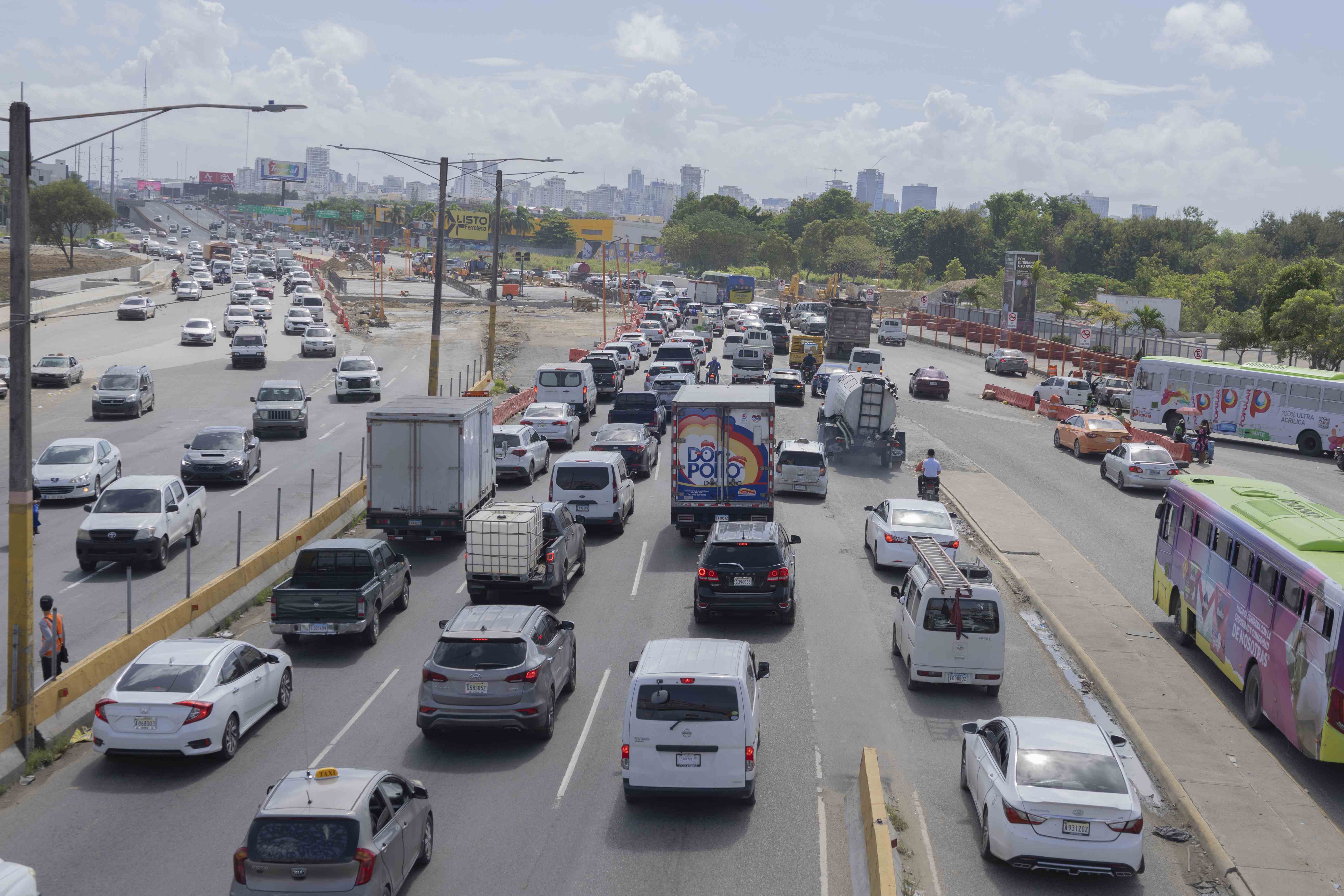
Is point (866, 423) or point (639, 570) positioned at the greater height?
point (866, 423)

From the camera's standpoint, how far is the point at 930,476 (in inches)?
1240

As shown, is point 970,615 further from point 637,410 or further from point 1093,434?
point 1093,434

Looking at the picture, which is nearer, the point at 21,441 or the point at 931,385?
the point at 21,441

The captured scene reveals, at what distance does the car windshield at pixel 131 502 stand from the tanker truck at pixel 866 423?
841 inches

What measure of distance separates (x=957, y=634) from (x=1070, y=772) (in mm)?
5391

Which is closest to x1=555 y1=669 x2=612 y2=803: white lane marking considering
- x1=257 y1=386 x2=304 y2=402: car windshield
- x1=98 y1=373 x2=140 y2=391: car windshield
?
x1=257 y1=386 x2=304 y2=402: car windshield

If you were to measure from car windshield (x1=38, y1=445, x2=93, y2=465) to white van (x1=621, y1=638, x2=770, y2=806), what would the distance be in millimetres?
23053

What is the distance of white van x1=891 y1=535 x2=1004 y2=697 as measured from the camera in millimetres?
17531

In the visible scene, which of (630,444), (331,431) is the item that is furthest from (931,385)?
(331,431)

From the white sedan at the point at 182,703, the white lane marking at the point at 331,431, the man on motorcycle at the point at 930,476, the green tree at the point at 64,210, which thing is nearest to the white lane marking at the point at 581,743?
the white sedan at the point at 182,703

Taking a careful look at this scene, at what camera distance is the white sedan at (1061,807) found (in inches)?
464

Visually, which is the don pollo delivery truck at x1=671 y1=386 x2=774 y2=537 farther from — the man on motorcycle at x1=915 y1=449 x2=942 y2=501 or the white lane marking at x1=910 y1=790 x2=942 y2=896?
the white lane marking at x1=910 y1=790 x2=942 y2=896

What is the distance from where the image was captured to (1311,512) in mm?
18141

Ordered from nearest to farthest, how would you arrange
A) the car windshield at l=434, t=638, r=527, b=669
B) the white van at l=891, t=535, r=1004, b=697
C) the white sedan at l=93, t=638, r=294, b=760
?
1. the white sedan at l=93, t=638, r=294, b=760
2. the car windshield at l=434, t=638, r=527, b=669
3. the white van at l=891, t=535, r=1004, b=697
